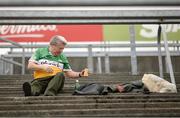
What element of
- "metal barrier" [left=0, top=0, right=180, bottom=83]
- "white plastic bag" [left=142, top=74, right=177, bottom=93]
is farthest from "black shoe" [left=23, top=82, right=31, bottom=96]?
"white plastic bag" [left=142, top=74, right=177, bottom=93]

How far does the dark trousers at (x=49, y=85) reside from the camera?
3.67 metres

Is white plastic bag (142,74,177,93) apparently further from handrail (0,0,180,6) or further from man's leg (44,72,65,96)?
handrail (0,0,180,6)

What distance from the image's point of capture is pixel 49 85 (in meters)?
3.70

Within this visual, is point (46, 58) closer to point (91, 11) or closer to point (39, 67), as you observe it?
point (39, 67)

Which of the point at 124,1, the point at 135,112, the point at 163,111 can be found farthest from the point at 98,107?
the point at 124,1

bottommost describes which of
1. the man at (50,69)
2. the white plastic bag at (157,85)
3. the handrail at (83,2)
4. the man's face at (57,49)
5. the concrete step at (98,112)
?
the concrete step at (98,112)

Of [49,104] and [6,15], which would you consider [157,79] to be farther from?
[6,15]

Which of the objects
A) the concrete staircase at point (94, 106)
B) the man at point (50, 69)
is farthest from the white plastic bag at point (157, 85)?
the man at point (50, 69)

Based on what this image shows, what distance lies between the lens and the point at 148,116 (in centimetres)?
264

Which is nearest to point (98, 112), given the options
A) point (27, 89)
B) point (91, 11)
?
point (91, 11)

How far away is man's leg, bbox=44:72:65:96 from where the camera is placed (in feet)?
12.0

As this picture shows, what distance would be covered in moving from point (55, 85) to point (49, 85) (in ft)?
0.20

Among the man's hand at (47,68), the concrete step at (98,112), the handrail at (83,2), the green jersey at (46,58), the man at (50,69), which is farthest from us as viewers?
the green jersey at (46,58)

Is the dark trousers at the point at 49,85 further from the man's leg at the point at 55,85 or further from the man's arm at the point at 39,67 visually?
the man's arm at the point at 39,67
